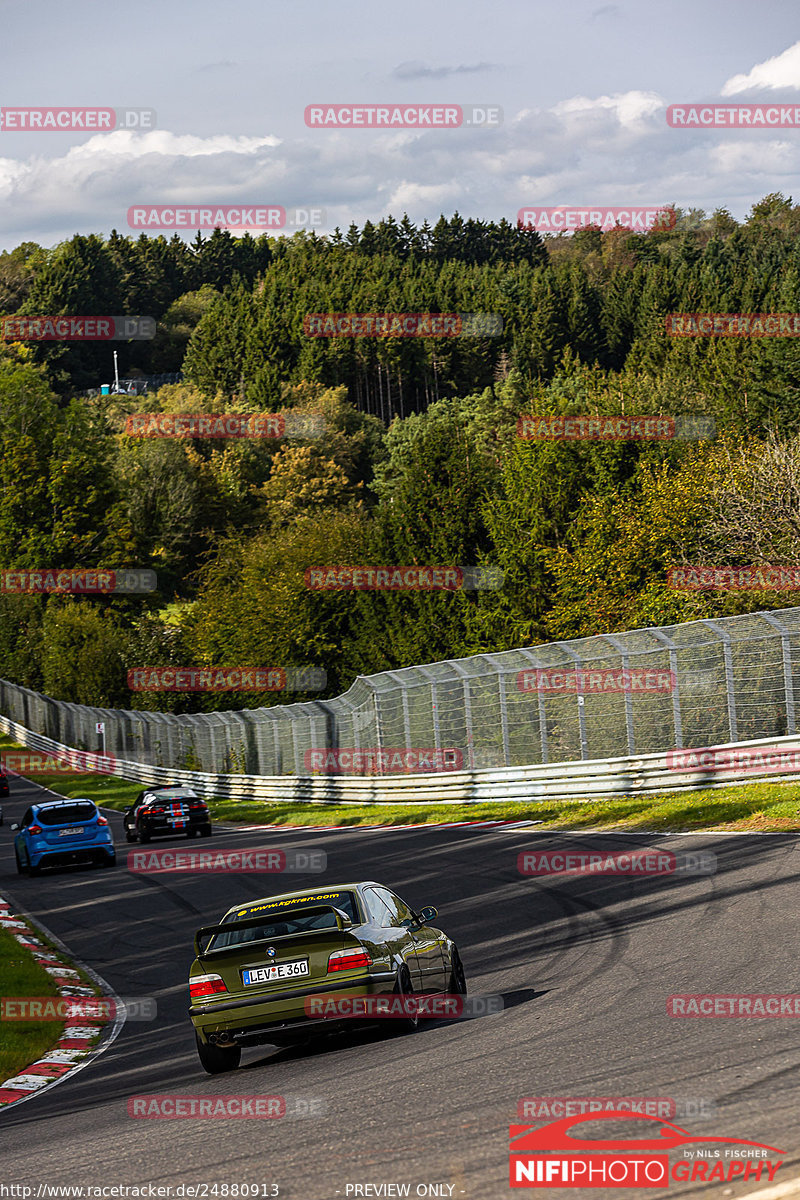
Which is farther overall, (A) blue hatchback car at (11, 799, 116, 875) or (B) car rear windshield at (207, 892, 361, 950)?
(A) blue hatchback car at (11, 799, 116, 875)

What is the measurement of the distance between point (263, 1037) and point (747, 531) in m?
36.3

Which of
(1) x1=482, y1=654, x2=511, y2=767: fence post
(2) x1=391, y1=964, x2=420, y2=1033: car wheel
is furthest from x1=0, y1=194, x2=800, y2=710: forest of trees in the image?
(2) x1=391, y1=964, x2=420, y2=1033: car wheel

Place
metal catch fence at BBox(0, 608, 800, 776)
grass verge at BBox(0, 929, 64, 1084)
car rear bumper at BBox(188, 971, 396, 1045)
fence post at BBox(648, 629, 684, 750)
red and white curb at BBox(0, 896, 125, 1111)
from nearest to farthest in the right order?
1. car rear bumper at BBox(188, 971, 396, 1045)
2. red and white curb at BBox(0, 896, 125, 1111)
3. grass verge at BBox(0, 929, 64, 1084)
4. metal catch fence at BBox(0, 608, 800, 776)
5. fence post at BBox(648, 629, 684, 750)

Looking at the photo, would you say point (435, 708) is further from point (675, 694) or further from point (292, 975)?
point (292, 975)

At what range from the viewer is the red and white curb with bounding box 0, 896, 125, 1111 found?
982 centimetres

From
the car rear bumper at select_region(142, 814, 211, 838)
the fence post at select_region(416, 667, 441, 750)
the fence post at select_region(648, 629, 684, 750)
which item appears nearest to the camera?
the fence post at select_region(648, 629, 684, 750)

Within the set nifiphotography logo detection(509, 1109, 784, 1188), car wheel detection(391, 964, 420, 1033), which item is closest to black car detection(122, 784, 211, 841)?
car wheel detection(391, 964, 420, 1033)

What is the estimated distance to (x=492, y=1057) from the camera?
8086 mm

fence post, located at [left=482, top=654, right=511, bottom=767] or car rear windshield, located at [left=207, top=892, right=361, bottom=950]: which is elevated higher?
car rear windshield, located at [left=207, top=892, right=361, bottom=950]

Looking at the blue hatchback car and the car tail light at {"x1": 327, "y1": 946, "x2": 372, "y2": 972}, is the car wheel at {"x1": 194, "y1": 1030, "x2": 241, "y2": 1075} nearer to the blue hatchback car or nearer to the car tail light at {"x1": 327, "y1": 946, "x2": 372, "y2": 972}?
the car tail light at {"x1": 327, "y1": 946, "x2": 372, "y2": 972}

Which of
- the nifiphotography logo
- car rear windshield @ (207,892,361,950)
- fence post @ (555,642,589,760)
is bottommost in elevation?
fence post @ (555,642,589,760)

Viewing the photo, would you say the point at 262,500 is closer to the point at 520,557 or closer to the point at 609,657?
the point at 520,557

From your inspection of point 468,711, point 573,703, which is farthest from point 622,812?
point 468,711

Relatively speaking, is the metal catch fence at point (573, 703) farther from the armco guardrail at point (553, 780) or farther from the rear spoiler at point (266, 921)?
the rear spoiler at point (266, 921)
